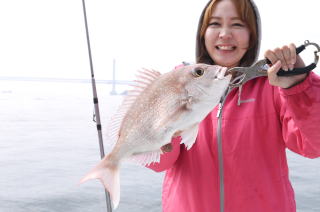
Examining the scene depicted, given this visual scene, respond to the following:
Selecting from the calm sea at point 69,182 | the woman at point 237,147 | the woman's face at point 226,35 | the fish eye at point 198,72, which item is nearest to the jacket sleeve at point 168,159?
the woman at point 237,147

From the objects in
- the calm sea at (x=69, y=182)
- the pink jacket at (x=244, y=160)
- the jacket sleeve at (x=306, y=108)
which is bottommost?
the calm sea at (x=69, y=182)

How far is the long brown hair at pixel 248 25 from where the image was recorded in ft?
6.30

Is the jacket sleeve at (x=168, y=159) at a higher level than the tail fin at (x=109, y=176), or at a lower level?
lower

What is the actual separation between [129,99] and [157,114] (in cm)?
14

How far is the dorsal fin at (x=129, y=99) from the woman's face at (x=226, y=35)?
673 mm

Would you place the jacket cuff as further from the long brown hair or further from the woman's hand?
the long brown hair

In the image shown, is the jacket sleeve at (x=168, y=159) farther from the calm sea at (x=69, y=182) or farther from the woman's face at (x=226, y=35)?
the calm sea at (x=69, y=182)

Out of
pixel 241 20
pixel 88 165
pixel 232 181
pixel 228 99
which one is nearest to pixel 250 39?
pixel 241 20

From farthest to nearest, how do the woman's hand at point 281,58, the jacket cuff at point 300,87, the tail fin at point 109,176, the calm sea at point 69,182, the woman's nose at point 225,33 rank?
1. the calm sea at point 69,182
2. the woman's nose at point 225,33
3. the jacket cuff at point 300,87
4. the woman's hand at point 281,58
5. the tail fin at point 109,176

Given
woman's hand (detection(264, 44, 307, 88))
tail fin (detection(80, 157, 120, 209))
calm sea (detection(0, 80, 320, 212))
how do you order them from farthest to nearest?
calm sea (detection(0, 80, 320, 212)) < woman's hand (detection(264, 44, 307, 88)) < tail fin (detection(80, 157, 120, 209))

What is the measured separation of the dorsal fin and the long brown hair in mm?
804

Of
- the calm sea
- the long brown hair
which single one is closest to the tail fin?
the long brown hair

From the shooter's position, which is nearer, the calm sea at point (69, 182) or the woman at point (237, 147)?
the woman at point (237, 147)

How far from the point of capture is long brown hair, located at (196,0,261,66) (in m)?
1.92
